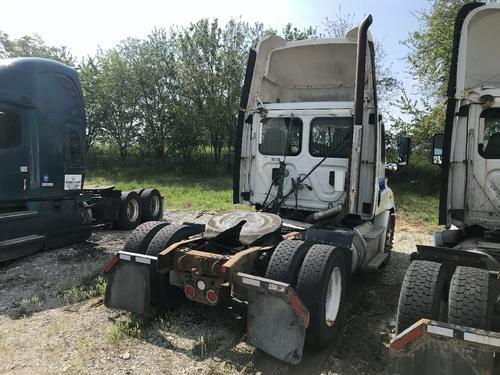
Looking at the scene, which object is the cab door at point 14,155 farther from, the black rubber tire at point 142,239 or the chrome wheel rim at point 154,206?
the chrome wheel rim at point 154,206

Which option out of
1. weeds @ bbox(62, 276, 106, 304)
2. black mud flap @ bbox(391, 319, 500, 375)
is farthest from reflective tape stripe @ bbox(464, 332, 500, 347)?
weeds @ bbox(62, 276, 106, 304)

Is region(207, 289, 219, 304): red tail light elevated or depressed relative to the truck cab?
depressed

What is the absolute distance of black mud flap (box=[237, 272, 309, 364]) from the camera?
3.31 m

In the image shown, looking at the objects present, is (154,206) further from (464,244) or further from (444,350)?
(444,350)

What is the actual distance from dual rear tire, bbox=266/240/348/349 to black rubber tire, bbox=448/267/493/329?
1.06 m

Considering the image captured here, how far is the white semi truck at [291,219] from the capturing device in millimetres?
3619

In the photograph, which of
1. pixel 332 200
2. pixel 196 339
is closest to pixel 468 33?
pixel 332 200

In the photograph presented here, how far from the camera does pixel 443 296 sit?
338 cm

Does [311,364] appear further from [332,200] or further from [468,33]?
[468,33]

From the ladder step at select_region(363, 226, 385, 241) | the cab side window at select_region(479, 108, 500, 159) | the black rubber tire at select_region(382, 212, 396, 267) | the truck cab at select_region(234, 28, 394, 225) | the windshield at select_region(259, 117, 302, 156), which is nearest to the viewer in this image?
the cab side window at select_region(479, 108, 500, 159)

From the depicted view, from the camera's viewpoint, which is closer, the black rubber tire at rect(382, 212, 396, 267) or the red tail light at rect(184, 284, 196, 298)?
the red tail light at rect(184, 284, 196, 298)

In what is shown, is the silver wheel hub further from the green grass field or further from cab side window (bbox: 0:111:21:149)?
the green grass field

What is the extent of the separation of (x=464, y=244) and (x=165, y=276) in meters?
3.19

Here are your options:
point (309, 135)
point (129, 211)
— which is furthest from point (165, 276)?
point (129, 211)
